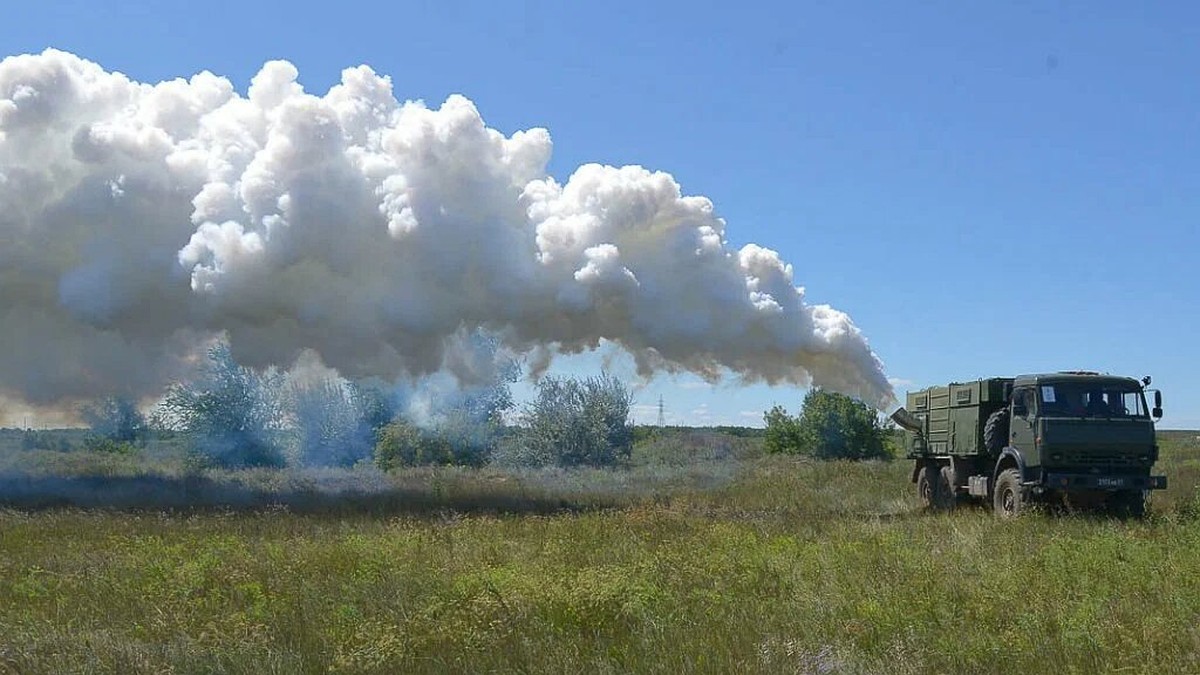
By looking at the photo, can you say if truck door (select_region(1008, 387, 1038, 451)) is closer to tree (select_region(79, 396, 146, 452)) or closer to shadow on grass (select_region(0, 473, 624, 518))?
shadow on grass (select_region(0, 473, 624, 518))

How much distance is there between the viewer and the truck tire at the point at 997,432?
23.8m

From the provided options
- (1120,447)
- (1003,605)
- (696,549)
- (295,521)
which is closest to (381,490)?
(295,521)

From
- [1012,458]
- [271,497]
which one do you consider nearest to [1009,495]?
[1012,458]

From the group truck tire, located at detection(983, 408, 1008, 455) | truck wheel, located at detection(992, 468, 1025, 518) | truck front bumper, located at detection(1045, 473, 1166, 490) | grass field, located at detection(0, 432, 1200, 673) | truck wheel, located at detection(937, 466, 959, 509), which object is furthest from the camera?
truck wheel, located at detection(937, 466, 959, 509)

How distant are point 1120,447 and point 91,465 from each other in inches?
1363

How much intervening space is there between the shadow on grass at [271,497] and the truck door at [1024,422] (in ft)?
28.2

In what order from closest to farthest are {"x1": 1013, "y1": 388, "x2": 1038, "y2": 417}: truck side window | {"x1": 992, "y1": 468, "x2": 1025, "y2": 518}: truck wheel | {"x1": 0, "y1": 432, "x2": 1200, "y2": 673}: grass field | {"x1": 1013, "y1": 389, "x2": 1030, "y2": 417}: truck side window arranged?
{"x1": 0, "y1": 432, "x2": 1200, "y2": 673}: grass field → {"x1": 992, "y1": 468, "x2": 1025, "y2": 518}: truck wheel → {"x1": 1013, "y1": 388, "x2": 1038, "y2": 417}: truck side window → {"x1": 1013, "y1": 389, "x2": 1030, "y2": 417}: truck side window

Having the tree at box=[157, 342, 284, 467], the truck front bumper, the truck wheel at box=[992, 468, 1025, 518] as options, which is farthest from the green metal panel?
the tree at box=[157, 342, 284, 467]

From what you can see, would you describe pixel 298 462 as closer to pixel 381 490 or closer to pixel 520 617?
pixel 381 490

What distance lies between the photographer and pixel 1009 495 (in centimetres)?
2241

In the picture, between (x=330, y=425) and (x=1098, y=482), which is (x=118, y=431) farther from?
(x=1098, y=482)

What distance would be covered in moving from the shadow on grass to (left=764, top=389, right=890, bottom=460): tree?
25331mm

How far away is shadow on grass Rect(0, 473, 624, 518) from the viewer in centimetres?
2388

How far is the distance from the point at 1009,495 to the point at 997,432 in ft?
6.26
